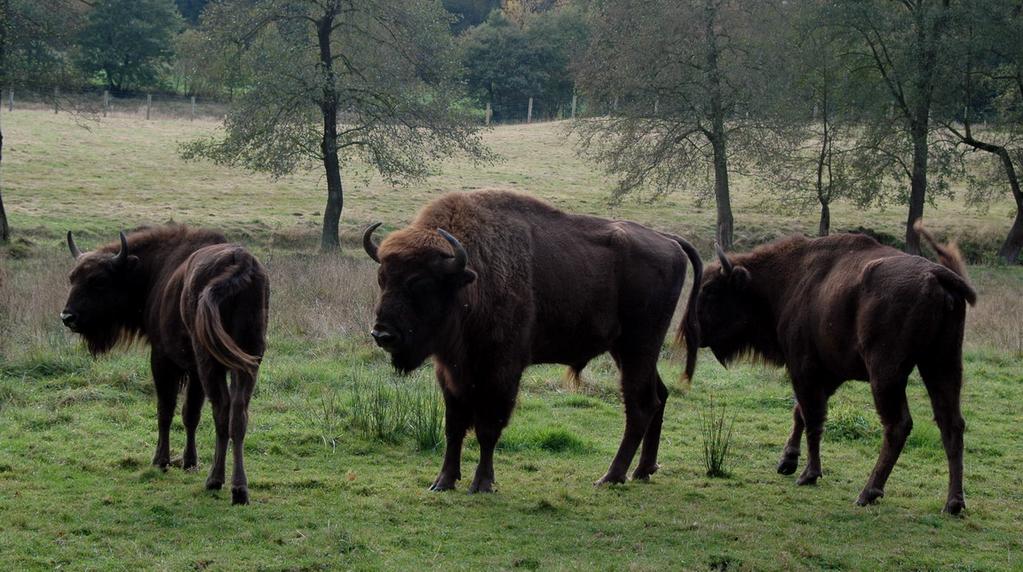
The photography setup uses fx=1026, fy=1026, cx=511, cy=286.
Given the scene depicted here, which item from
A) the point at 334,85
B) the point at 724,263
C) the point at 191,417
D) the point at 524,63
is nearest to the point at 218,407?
the point at 191,417

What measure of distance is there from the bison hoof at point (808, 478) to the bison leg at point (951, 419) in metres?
1.17

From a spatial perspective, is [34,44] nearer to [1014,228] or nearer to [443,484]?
[443,484]

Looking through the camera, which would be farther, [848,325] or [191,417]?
[848,325]

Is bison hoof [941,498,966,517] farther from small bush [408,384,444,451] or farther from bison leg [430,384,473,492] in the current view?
small bush [408,384,444,451]

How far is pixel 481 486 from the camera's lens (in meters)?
8.06

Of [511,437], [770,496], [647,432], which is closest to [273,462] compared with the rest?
[511,437]

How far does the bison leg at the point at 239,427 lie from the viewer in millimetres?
7297

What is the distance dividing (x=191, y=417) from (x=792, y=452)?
17.3 ft

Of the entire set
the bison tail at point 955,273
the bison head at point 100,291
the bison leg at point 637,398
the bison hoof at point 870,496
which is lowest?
the bison hoof at point 870,496

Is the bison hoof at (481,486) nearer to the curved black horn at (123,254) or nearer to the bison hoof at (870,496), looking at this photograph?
the bison hoof at (870,496)

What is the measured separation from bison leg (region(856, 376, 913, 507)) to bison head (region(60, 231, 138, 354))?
247 inches

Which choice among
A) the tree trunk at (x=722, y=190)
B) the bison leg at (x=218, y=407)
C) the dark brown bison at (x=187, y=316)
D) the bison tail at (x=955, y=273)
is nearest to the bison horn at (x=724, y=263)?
the bison tail at (x=955, y=273)

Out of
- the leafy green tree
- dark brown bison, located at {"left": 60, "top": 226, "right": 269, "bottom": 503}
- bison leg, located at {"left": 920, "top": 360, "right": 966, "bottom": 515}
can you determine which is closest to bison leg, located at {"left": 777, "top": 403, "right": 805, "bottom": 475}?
bison leg, located at {"left": 920, "top": 360, "right": 966, "bottom": 515}

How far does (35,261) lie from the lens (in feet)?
66.0
